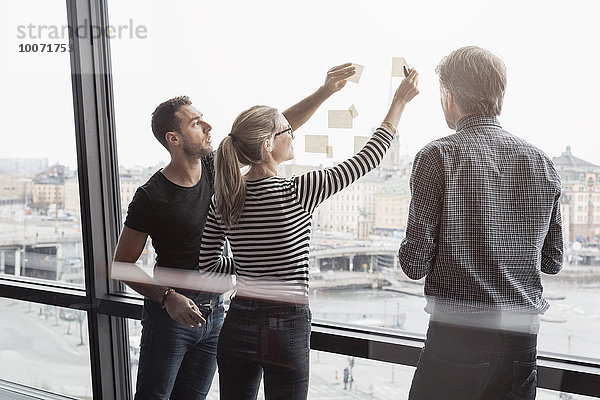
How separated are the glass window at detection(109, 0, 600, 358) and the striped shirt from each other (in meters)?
0.37

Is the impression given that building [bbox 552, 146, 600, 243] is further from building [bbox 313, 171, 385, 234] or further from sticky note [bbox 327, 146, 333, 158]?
sticky note [bbox 327, 146, 333, 158]

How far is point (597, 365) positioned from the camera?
5.94 feet

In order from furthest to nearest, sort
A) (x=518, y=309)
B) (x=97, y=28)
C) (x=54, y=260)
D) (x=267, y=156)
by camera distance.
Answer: (x=54, y=260) < (x=97, y=28) < (x=267, y=156) < (x=518, y=309)

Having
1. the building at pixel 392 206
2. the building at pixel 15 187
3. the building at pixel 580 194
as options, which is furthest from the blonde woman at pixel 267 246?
the building at pixel 15 187

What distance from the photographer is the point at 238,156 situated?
5.86 feet

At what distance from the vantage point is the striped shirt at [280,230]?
172 cm

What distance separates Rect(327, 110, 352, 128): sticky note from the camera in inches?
84.7

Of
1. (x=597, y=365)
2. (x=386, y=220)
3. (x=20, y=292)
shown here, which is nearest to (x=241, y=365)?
(x=386, y=220)

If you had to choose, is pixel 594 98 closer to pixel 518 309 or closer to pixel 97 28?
pixel 518 309

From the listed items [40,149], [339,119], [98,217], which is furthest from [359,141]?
[40,149]

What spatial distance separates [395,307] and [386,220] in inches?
12.3

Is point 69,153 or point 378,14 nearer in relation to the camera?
point 378,14

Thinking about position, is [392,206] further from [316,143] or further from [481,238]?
[481,238]

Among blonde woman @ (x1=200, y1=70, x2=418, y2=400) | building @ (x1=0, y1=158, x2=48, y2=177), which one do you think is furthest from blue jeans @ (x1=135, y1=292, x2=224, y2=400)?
building @ (x1=0, y1=158, x2=48, y2=177)
